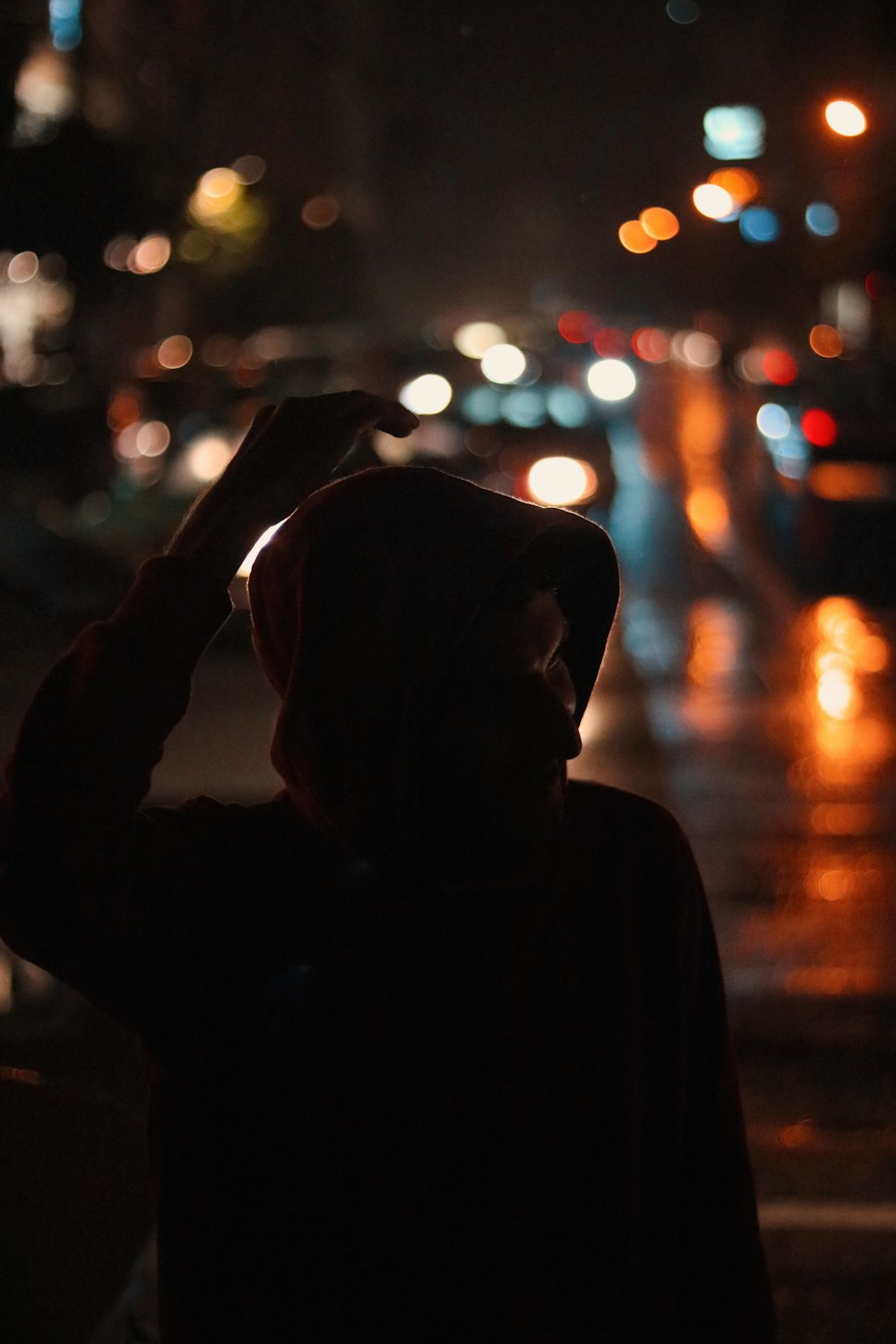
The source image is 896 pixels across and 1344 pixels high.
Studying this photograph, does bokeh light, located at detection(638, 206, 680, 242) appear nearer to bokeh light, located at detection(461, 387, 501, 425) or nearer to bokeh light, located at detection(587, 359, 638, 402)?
bokeh light, located at detection(461, 387, 501, 425)

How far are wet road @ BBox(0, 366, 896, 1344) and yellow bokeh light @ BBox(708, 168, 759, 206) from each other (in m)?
3.55

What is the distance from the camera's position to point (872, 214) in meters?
18.5

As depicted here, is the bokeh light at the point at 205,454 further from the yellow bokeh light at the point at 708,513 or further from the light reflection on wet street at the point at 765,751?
the yellow bokeh light at the point at 708,513

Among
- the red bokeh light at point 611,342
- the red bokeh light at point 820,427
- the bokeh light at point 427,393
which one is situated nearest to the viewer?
the red bokeh light at point 820,427

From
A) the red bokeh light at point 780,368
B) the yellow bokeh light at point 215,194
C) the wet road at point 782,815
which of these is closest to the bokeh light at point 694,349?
the red bokeh light at point 780,368

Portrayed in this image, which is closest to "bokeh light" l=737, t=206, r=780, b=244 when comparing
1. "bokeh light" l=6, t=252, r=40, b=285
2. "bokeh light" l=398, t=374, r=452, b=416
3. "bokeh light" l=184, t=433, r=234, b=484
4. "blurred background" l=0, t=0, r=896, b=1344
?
"blurred background" l=0, t=0, r=896, b=1344

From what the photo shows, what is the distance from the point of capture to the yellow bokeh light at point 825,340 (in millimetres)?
27859

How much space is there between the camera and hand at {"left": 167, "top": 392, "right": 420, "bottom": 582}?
5.08 feet

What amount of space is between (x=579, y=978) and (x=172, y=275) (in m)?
26.4

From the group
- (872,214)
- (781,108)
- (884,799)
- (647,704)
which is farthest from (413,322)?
(884,799)

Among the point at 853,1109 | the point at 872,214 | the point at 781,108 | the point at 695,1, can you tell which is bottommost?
the point at 853,1109

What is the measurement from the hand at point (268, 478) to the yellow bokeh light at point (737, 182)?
1026cm

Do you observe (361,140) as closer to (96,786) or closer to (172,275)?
(172,275)

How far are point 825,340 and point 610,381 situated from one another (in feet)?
22.3
